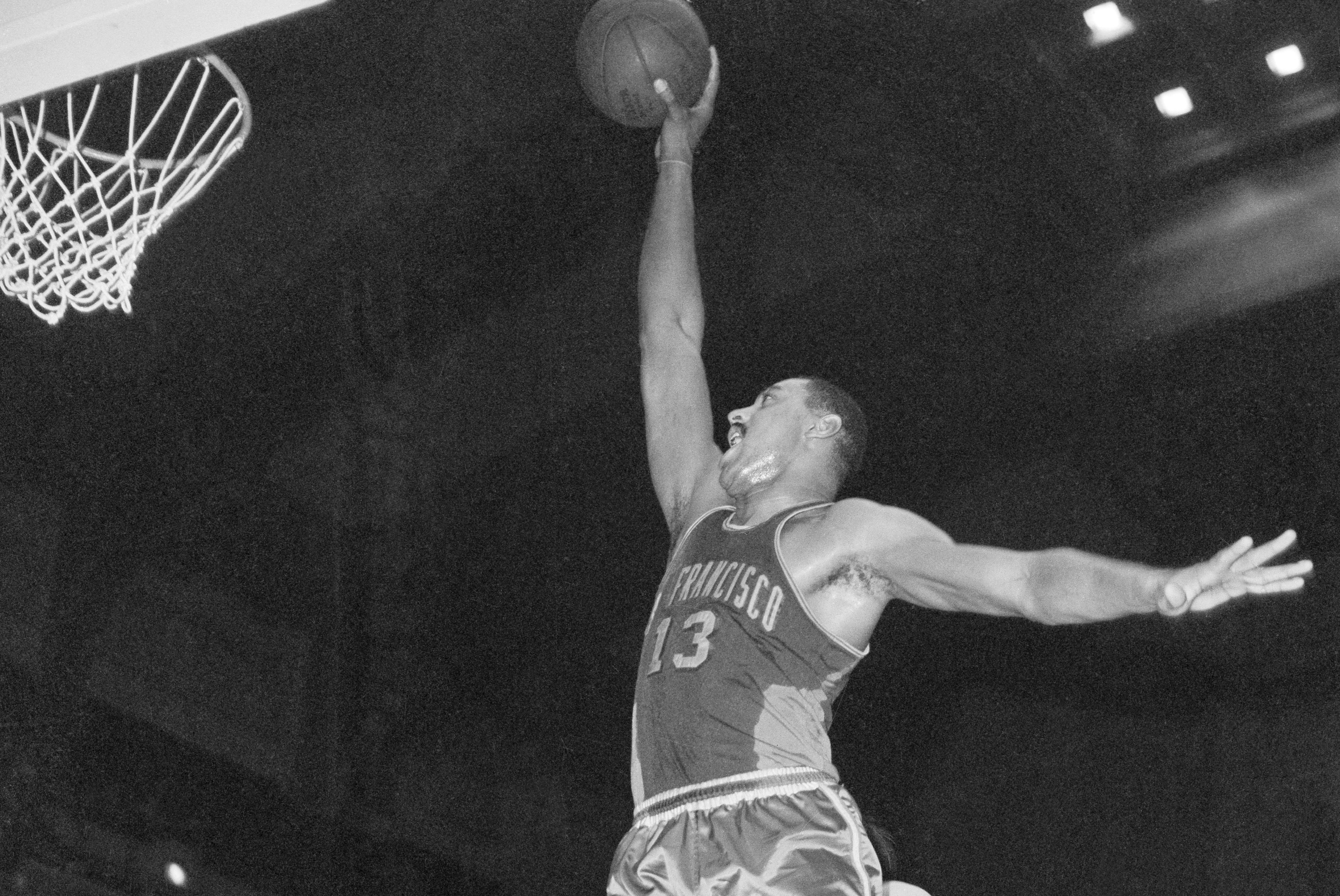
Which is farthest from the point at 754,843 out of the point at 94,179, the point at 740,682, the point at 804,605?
the point at 94,179

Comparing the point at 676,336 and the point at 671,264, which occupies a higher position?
the point at 671,264

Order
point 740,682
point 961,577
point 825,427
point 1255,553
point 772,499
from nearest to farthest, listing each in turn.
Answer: point 1255,553 < point 961,577 < point 740,682 < point 772,499 < point 825,427

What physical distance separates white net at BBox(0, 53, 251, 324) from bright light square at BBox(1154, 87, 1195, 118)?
7.56 ft

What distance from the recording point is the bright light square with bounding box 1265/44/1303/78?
3.76 metres

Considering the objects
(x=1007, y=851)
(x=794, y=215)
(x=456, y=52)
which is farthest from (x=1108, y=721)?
(x=456, y=52)

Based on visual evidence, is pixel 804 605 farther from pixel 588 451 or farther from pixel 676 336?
pixel 588 451

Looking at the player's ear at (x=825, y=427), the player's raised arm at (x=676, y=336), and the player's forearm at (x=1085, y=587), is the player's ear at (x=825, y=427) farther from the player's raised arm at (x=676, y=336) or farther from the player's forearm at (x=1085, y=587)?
the player's forearm at (x=1085, y=587)

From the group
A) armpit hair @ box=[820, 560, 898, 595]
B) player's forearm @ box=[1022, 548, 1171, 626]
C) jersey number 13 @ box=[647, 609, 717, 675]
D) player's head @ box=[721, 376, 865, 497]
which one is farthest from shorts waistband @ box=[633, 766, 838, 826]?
player's head @ box=[721, 376, 865, 497]

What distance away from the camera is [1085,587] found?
2.08 metres

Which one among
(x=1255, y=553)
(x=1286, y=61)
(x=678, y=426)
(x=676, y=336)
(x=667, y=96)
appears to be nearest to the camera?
(x=1255, y=553)

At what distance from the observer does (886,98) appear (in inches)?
161

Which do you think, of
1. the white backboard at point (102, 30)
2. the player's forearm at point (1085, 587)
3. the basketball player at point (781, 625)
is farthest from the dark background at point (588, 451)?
the white backboard at point (102, 30)

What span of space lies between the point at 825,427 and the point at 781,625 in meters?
0.50

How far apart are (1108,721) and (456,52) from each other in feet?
8.89
